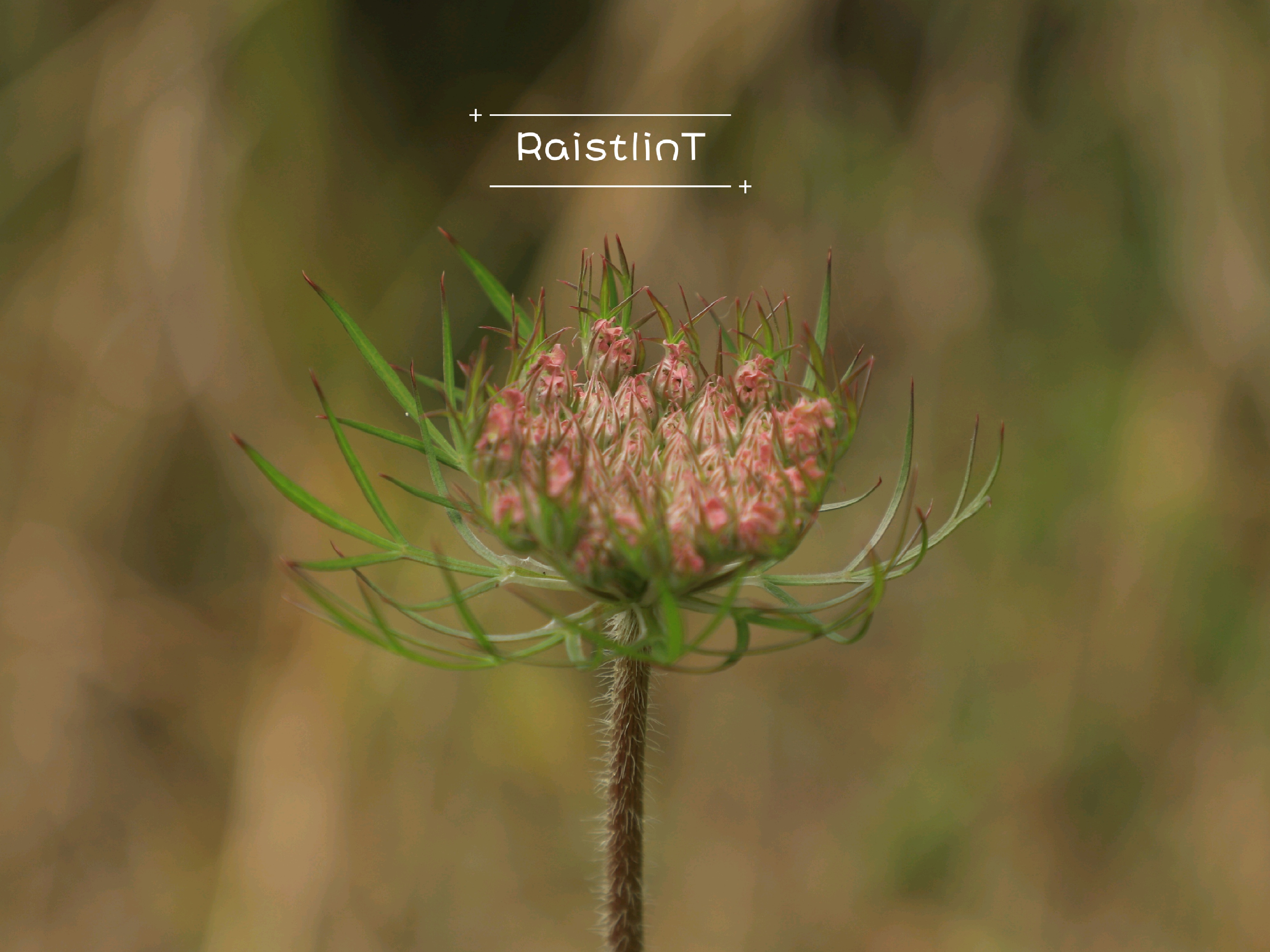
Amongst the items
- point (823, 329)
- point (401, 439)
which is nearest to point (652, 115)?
point (823, 329)

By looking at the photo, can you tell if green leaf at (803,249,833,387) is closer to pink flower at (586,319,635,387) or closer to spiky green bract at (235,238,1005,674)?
spiky green bract at (235,238,1005,674)

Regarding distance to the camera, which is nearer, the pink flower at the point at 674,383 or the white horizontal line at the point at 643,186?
the pink flower at the point at 674,383

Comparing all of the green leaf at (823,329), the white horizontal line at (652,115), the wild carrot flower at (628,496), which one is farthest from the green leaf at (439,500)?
the white horizontal line at (652,115)

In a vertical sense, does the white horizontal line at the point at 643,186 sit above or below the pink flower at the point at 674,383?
above

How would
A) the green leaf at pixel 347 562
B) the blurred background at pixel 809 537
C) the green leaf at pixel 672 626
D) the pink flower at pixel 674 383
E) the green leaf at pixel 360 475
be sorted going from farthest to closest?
the blurred background at pixel 809 537, the pink flower at pixel 674 383, the green leaf at pixel 360 475, the green leaf at pixel 347 562, the green leaf at pixel 672 626

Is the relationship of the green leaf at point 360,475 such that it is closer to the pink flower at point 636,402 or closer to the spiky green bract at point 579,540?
the spiky green bract at point 579,540

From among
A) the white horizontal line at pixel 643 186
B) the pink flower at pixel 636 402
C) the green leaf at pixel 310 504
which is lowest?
the green leaf at pixel 310 504

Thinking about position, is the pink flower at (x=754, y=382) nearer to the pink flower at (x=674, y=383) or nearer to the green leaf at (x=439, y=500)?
the pink flower at (x=674, y=383)

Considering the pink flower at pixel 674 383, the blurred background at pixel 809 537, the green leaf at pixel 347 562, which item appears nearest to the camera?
the green leaf at pixel 347 562
